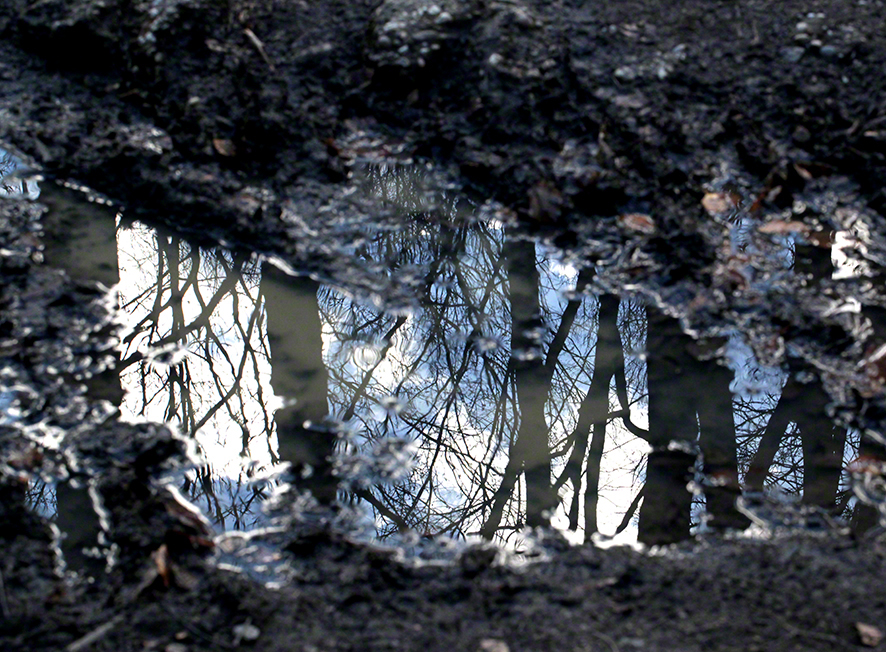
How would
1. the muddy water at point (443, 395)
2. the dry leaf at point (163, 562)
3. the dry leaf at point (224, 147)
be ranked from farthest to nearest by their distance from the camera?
the dry leaf at point (224, 147), the muddy water at point (443, 395), the dry leaf at point (163, 562)

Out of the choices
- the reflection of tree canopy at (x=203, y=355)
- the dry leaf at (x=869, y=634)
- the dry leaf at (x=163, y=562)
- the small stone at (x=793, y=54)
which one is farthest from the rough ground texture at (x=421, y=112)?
the dry leaf at (x=869, y=634)

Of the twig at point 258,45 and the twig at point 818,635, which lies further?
the twig at point 258,45

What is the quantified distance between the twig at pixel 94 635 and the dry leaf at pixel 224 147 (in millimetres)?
2248

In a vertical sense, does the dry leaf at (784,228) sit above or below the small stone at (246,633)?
above

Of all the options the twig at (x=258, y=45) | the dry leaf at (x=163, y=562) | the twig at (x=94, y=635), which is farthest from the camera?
the twig at (x=258, y=45)

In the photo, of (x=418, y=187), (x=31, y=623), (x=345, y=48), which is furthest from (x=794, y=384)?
(x=345, y=48)

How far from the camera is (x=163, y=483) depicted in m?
2.36

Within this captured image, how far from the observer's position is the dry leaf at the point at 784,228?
328 centimetres

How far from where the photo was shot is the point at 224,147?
359cm

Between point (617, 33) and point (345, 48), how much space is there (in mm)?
1370

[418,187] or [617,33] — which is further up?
[617,33]

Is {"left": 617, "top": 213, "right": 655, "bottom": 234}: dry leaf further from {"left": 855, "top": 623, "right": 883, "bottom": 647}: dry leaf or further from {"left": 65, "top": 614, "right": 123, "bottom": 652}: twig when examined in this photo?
{"left": 65, "top": 614, "right": 123, "bottom": 652}: twig

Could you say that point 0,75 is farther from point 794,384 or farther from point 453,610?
point 794,384

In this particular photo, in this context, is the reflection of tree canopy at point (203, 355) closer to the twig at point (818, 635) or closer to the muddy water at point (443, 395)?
the muddy water at point (443, 395)
